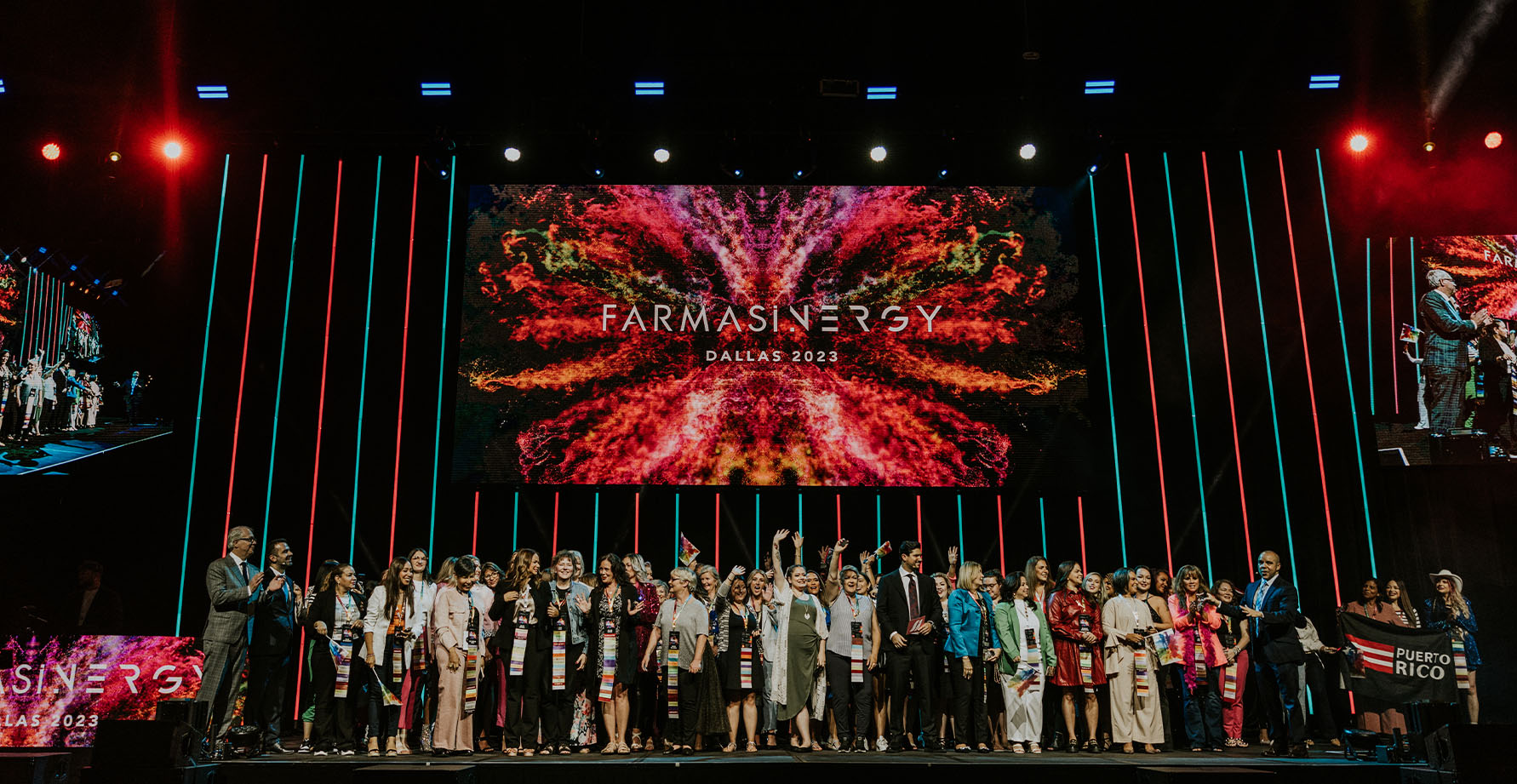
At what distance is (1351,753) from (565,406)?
20.5 feet

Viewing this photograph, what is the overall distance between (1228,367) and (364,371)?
7670 mm

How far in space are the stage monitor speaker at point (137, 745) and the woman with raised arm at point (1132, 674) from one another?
5.48 m

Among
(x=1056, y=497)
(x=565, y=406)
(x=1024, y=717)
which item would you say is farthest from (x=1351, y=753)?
(x=565, y=406)

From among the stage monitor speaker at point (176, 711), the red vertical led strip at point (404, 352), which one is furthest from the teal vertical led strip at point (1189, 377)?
the stage monitor speaker at point (176, 711)

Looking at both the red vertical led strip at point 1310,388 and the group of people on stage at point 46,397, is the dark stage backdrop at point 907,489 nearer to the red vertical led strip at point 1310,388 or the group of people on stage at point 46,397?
the red vertical led strip at point 1310,388

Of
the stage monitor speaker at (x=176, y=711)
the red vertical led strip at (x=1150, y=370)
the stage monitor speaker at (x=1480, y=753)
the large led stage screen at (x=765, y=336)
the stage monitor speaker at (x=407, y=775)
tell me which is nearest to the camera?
the stage monitor speaker at (x=407, y=775)

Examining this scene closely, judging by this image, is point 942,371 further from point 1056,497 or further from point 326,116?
point 326,116

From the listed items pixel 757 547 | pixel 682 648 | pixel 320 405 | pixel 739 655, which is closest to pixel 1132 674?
pixel 739 655

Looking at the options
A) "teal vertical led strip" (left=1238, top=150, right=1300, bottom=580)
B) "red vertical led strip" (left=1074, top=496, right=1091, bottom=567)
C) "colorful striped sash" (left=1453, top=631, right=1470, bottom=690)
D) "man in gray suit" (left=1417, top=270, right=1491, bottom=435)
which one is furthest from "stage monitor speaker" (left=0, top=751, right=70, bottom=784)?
"man in gray suit" (left=1417, top=270, right=1491, bottom=435)

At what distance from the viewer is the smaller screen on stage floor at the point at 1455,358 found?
9156 millimetres

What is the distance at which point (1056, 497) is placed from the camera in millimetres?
9500

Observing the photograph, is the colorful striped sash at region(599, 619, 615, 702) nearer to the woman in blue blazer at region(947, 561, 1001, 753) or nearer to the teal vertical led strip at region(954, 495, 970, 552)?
the woman in blue blazer at region(947, 561, 1001, 753)

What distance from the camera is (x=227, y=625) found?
22.5 ft

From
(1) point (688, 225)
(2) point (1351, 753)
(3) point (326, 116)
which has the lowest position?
(2) point (1351, 753)
